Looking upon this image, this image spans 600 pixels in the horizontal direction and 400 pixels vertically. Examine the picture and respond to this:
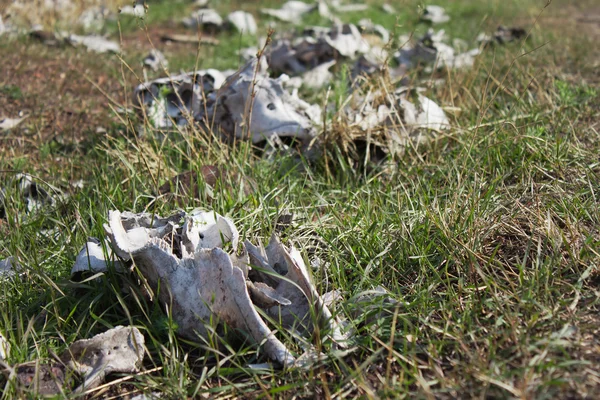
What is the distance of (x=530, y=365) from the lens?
5.94 feet

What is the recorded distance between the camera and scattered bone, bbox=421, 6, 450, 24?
26.7 ft

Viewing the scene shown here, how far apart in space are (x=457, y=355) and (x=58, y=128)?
334cm

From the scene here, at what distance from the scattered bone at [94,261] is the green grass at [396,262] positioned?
5 cm

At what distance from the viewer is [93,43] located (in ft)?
20.0

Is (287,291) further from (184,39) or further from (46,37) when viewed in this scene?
(184,39)

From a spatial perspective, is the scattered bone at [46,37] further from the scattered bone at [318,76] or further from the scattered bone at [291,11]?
the scattered bone at [291,11]

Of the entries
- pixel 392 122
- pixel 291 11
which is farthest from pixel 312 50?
pixel 291 11

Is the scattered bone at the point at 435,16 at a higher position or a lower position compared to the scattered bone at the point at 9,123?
lower

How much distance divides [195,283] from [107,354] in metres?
0.38

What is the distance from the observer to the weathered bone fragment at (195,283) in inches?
84.1

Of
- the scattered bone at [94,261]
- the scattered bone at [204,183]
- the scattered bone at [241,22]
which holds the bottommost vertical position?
the scattered bone at [241,22]

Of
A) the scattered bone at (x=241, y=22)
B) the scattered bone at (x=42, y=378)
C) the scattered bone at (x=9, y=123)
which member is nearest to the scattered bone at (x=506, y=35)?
the scattered bone at (x=241, y=22)

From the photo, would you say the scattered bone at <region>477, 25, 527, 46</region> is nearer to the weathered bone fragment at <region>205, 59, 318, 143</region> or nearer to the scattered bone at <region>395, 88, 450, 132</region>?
the scattered bone at <region>395, 88, 450, 132</region>

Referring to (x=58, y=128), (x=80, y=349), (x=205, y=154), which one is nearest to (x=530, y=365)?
(x=80, y=349)
